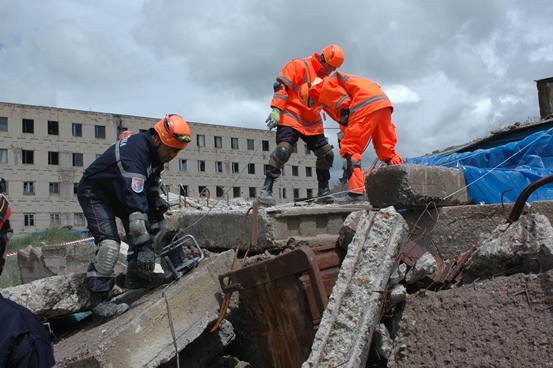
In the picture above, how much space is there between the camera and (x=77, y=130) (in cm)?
4103

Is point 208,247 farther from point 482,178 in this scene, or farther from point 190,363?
point 482,178

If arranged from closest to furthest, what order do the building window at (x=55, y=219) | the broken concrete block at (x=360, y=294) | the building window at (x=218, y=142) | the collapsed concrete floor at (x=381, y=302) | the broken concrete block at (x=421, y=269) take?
the collapsed concrete floor at (x=381, y=302) < the broken concrete block at (x=360, y=294) < the broken concrete block at (x=421, y=269) < the building window at (x=55, y=219) < the building window at (x=218, y=142)

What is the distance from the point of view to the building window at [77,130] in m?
40.9

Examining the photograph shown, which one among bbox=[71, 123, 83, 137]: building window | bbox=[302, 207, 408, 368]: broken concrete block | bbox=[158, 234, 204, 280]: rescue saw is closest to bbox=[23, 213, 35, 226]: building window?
bbox=[71, 123, 83, 137]: building window

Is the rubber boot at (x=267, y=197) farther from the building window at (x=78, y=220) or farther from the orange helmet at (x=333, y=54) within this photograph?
the building window at (x=78, y=220)

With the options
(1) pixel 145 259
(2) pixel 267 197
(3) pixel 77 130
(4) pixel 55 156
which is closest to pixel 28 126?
(4) pixel 55 156

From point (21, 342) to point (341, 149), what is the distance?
14.9ft

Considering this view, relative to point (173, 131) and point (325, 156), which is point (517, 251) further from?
point (325, 156)

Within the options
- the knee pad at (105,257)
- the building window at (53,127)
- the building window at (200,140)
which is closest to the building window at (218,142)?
the building window at (200,140)

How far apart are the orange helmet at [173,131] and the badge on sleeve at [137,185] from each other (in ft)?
1.52

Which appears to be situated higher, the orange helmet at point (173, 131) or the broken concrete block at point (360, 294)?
the orange helmet at point (173, 131)

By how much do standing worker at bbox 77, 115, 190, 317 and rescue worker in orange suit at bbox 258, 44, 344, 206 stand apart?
1.73 meters

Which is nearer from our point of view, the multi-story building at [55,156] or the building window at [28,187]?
the multi-story building at [55,156]

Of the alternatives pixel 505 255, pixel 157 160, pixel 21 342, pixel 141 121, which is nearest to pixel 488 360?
pixel 505 255
